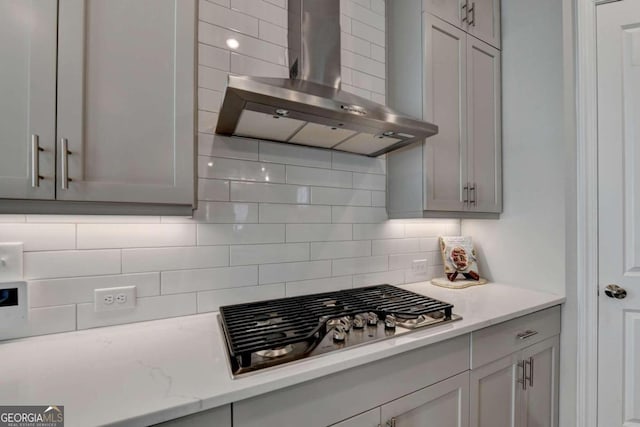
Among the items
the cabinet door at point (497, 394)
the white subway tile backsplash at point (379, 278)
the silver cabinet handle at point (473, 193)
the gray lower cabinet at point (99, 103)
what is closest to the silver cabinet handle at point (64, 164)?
the gray lower cabinet at point (99, 103)

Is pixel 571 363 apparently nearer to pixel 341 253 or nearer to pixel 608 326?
pixel 608 326

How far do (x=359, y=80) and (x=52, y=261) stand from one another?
158cm

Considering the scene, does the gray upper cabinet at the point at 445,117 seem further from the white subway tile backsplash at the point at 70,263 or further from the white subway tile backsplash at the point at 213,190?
the white subway tile backsplash at the point at 70,263

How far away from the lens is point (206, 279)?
1.24 meters

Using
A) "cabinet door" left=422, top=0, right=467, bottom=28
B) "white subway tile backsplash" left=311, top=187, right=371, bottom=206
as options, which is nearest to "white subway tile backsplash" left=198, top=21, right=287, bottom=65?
"white subway tile backsplash" left=311, top=187, right=371, bottom=206

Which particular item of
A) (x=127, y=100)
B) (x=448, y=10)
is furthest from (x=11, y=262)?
(x=448, y=10)

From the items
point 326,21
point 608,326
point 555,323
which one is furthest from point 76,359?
point 608,326

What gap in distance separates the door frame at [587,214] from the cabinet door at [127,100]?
73.9 inches

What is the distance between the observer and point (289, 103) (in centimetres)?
95

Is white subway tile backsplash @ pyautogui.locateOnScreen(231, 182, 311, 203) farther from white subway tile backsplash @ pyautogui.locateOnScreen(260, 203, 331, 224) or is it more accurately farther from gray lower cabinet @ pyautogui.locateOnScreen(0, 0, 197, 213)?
gray lower cabinet @ pyautogui.locateOnScreen(0, 0, 197, 213)

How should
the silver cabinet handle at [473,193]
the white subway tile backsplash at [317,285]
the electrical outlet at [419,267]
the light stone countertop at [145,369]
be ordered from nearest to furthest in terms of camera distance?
the light stone countertop at [145,369]
the white subway tile backsplash at [317,285]
the silver cabinet handle at [473,193]
the electrical outlet at [419,267]

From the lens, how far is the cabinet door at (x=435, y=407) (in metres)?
0.96

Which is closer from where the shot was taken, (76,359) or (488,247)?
(76,359)

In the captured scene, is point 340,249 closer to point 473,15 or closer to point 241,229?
point 241,229
